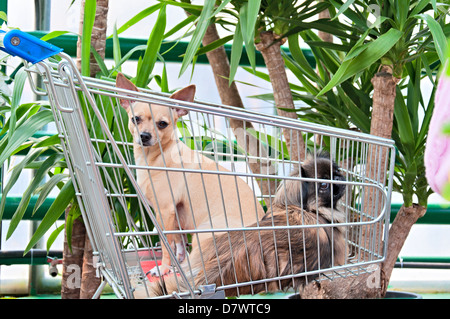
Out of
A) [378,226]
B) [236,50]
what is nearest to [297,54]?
[236,50]

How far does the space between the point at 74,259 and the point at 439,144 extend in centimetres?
149

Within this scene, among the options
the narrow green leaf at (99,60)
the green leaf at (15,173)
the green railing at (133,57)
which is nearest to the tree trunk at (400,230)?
the green railing at (133,57)

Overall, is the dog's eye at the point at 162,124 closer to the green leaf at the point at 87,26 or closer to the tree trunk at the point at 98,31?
the green leaf at the point at 87,26

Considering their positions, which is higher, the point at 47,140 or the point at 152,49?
the point at 152,49

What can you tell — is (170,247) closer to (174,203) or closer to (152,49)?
(174,203)

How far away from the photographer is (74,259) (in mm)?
1532

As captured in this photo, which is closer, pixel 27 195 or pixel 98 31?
pixel 27 195

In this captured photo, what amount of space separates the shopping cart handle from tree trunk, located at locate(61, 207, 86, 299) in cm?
82

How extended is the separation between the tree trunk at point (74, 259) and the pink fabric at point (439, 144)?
4.61 feet

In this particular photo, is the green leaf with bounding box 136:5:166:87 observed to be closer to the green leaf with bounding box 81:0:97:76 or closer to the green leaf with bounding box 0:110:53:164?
the green leaf with bounding box 81:0:97:76

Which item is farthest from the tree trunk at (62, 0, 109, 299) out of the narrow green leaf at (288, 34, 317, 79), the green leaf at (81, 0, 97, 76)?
the narrow green leaf at (288, 34, 317, 79)

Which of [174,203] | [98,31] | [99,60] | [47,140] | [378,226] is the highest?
[98,31]

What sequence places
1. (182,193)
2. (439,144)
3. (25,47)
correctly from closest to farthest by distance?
(439,144), (25,47), (182,193)
